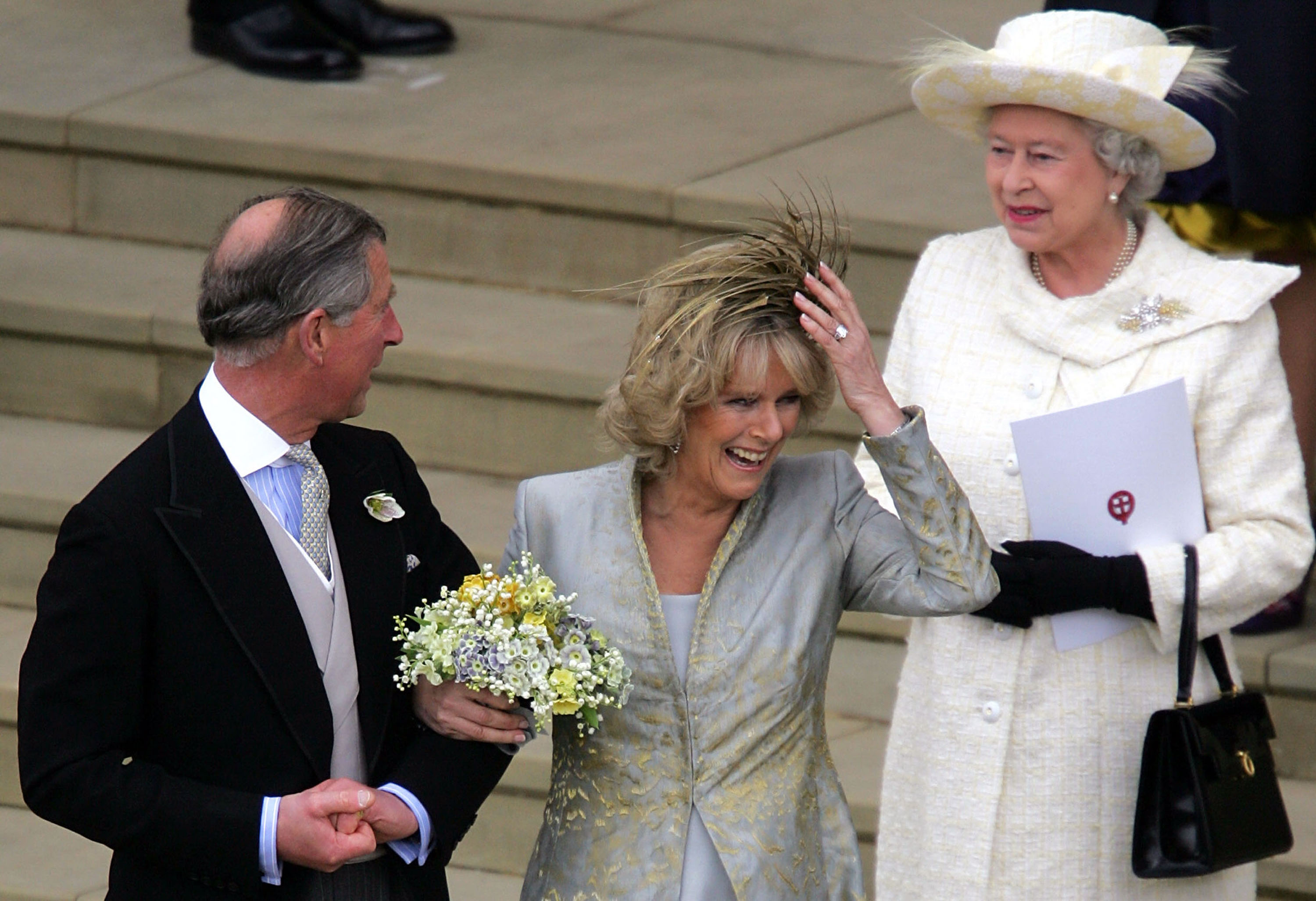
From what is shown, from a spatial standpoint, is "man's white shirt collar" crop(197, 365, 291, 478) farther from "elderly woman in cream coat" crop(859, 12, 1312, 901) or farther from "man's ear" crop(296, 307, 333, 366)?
"elderly woman in cream coat" crop(859, 12, 1312, 901)

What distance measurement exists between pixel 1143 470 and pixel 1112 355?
19 centimetres

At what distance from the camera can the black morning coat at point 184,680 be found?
2.49 meters

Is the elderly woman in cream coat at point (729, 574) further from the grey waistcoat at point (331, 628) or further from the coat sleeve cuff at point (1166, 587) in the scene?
the coat sleeve cuff at point (1166, 587)

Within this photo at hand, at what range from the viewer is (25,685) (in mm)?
2520

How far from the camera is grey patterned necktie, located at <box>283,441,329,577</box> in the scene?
8.73 ft

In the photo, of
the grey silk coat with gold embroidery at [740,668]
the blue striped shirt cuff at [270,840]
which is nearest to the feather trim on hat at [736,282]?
the grey silk coat with gold embroidery at [740,668]

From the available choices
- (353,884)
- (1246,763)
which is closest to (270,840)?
(353,884)

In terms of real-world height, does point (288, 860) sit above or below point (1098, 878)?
above

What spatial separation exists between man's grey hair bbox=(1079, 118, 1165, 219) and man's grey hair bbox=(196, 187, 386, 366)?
3.97 ft

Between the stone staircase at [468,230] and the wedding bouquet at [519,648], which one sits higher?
the wedding bouquet at [519,648]

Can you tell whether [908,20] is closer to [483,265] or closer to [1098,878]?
[483,265]

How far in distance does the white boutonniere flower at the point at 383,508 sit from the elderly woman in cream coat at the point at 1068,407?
0.88 m

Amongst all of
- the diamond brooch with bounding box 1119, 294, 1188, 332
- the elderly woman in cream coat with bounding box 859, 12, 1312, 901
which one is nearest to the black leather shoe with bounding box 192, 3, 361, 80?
the elderly woman in cream coat with bounding box 859, 12, 1312, 901

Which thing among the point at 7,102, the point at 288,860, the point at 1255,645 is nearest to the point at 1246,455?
the point at 1255,645
